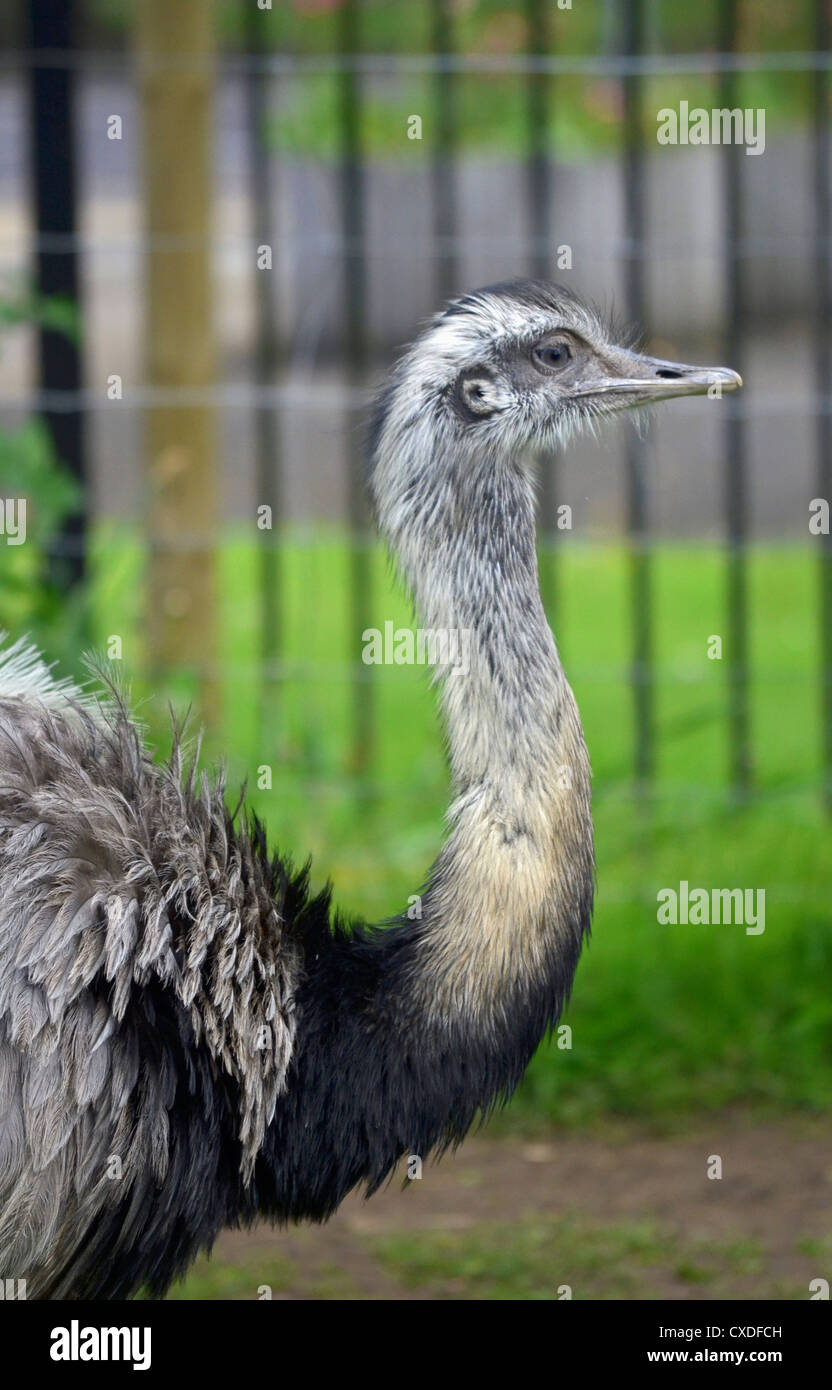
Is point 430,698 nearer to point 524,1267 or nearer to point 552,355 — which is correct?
point 524,1267

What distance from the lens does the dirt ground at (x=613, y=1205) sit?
416cm

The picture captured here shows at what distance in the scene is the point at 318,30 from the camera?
11.2 m

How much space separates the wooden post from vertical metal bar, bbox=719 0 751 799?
1650mm

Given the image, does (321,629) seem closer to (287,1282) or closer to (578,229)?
(287,1282)

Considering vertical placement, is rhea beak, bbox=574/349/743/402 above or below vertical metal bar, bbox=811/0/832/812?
below

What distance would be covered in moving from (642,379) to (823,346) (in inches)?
122

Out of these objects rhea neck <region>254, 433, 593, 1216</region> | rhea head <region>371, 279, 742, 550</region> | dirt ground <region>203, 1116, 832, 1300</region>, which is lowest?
dirt ground <region>203, 1116, 832, 1300</region>

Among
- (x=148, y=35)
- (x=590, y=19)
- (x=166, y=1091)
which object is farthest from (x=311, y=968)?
(x=590, y=19)

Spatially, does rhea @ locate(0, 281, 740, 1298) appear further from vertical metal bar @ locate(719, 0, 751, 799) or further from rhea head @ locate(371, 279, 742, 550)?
vertical metal bar @ locate(719, 0, 751, 799)

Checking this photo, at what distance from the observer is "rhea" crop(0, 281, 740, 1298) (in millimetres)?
3137

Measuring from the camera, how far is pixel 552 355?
353cm

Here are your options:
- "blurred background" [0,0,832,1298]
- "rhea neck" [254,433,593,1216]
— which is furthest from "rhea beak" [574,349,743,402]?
"rhea neck" [254,433,593,1216]

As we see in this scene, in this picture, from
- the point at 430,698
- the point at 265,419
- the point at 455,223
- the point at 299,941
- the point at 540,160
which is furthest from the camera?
the point at 455,223

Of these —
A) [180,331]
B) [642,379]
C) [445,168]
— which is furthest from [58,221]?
[642,379]
